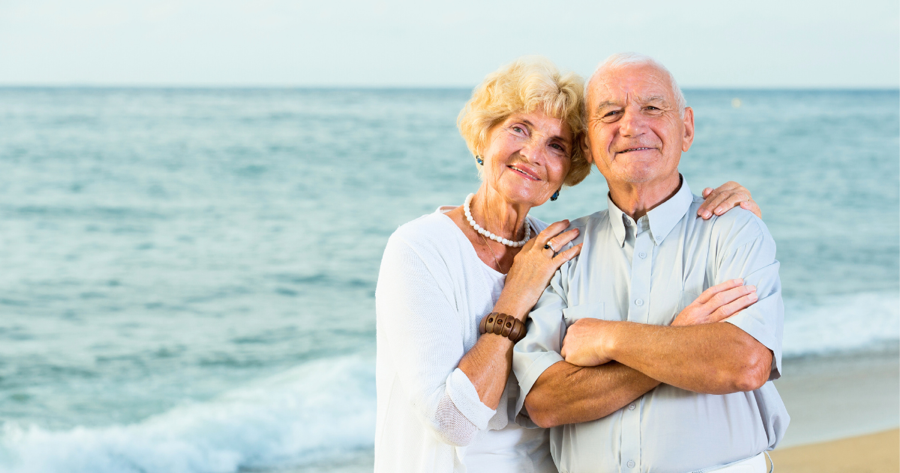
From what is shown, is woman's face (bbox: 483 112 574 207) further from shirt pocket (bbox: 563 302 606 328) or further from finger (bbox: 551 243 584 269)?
shirt pocket (bbox: 563 302 606 328)

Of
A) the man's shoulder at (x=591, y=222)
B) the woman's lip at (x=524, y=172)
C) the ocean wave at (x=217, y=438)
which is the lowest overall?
the ocean wave at (x=217, y=438)

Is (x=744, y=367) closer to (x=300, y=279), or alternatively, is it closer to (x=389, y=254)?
(x=389, y=254)

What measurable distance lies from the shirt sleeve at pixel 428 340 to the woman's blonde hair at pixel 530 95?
462 mm

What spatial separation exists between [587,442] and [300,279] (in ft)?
A: 26.3

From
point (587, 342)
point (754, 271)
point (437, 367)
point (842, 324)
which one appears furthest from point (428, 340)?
point (842, 324)

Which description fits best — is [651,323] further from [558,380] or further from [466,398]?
[466,398]

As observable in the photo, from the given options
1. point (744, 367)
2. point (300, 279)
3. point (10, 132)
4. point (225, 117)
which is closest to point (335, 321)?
point (300, 279)

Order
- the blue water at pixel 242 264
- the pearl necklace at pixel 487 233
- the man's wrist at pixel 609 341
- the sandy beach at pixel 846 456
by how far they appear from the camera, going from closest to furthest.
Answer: the man's wrist at pixel 609 341 → the pearl necklace at pixel 487 233 → the sandy beach at pixel 846 456 → the blue water at pixel 242 264

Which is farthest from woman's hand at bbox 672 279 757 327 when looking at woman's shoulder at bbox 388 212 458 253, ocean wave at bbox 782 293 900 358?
ocean wave at bbox 782 293 900 358

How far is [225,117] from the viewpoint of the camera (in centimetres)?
2323

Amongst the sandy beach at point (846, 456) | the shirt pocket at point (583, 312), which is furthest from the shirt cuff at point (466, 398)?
the sandy beach at point (846, 456)

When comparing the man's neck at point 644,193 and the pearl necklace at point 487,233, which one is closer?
the man's neck at point 644,193

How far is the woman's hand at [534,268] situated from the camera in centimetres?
205

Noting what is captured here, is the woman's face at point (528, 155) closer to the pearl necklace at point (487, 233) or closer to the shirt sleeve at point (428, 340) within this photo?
the pearl necklace at point (487, 233)
